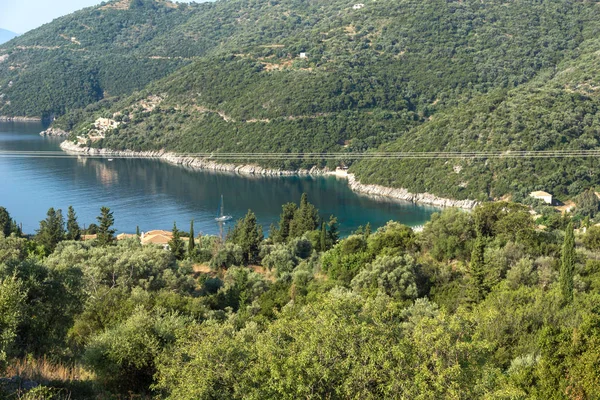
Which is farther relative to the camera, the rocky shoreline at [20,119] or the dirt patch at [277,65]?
the rocky shoreline at [20,119]

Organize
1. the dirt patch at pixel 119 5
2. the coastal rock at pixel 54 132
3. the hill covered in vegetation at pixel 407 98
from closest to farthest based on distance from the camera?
the hill covered in vegetation at pixel 407 98
the coastal rock at pixel 54 132
the dirt patch at pixel 119 5

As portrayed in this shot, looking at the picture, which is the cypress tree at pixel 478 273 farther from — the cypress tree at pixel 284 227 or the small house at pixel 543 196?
the small house at pixel 543 196

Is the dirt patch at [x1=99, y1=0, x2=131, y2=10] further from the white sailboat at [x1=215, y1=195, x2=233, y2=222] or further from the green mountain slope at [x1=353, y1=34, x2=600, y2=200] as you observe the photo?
the white sailboat at [x1=215, y1=195, x2=233, y2=222]

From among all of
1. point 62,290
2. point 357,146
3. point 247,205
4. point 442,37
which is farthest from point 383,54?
point 62,290

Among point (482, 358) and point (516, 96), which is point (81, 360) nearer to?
point (482, 358)

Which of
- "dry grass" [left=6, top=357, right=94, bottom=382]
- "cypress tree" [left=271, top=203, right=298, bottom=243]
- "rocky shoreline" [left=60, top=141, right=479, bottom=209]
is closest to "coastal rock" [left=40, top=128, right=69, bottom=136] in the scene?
"rocky shoreline" [left=60, top=141, right=479, bottom=209]

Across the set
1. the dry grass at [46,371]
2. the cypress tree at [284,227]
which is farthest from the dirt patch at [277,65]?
the dry grass at [46,371]

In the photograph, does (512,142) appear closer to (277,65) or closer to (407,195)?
(407,195)
